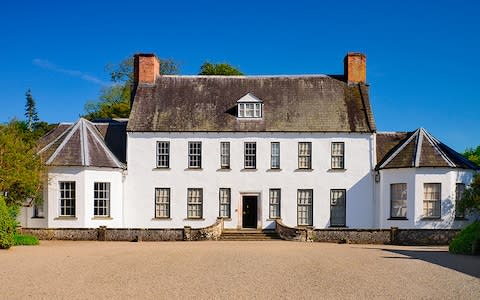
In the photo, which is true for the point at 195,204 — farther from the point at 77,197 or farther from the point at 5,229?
the point at 5,229

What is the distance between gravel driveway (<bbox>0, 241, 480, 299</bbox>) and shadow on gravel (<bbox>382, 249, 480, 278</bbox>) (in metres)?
0.03

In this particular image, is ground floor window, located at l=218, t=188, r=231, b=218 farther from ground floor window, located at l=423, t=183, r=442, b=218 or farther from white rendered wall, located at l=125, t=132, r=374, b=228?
ground floor window, located at l=423, t=183, r=442, b=218

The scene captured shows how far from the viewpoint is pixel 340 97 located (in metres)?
38.7

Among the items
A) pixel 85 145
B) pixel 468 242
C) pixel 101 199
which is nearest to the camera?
pixel 468 242

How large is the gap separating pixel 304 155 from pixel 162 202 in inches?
365

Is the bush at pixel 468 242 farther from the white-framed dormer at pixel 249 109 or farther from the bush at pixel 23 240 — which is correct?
the bush at pixel 23 240

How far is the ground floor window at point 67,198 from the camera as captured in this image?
3456cm

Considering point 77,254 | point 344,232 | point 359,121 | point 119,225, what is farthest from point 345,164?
point 77,254

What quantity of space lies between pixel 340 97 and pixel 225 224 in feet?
36.1

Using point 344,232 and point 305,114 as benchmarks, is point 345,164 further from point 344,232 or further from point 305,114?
point 344,232

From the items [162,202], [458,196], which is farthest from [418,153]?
[162,202]


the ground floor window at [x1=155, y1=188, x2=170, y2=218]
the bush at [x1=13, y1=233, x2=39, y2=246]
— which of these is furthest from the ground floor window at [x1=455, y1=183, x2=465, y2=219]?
the bush at [x1=13, y1=233, x2=39, y2=246]

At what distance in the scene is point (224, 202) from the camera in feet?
122

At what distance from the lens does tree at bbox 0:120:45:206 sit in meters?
29.9
